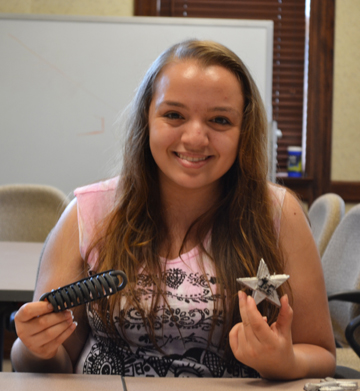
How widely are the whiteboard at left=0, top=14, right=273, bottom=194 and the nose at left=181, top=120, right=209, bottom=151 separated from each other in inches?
81.9

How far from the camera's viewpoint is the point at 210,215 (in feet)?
3.66

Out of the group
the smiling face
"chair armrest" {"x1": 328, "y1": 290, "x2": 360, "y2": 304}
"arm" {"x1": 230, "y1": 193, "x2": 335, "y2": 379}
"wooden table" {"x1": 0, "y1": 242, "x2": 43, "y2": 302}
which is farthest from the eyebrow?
"chair armrest" {"x1": 328, "y1": 290, "x2": 360, "y2": 304}

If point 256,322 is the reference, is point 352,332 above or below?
below

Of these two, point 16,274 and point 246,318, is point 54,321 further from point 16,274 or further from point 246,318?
point 16,274

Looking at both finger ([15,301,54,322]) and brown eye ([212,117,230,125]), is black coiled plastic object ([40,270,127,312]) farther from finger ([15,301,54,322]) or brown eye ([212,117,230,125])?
brown eye ([212,117,230,125])

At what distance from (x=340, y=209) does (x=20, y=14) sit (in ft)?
6.99

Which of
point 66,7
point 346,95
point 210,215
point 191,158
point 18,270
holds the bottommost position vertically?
point 18,270

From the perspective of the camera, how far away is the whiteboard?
10.0ft

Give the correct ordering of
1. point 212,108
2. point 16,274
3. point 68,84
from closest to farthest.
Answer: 1. point 212,108
2. point 16,274
3. point 68,84

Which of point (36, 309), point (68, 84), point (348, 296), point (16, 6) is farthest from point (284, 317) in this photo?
point (16, 6)

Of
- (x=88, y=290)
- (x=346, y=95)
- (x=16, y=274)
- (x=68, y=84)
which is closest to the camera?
(x=88, y=290)

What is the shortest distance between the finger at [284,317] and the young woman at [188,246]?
18cm

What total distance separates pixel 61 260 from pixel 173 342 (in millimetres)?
275

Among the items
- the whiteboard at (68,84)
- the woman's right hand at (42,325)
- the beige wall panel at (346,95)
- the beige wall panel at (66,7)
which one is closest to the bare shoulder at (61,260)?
the woman's right hand at (42,325)
